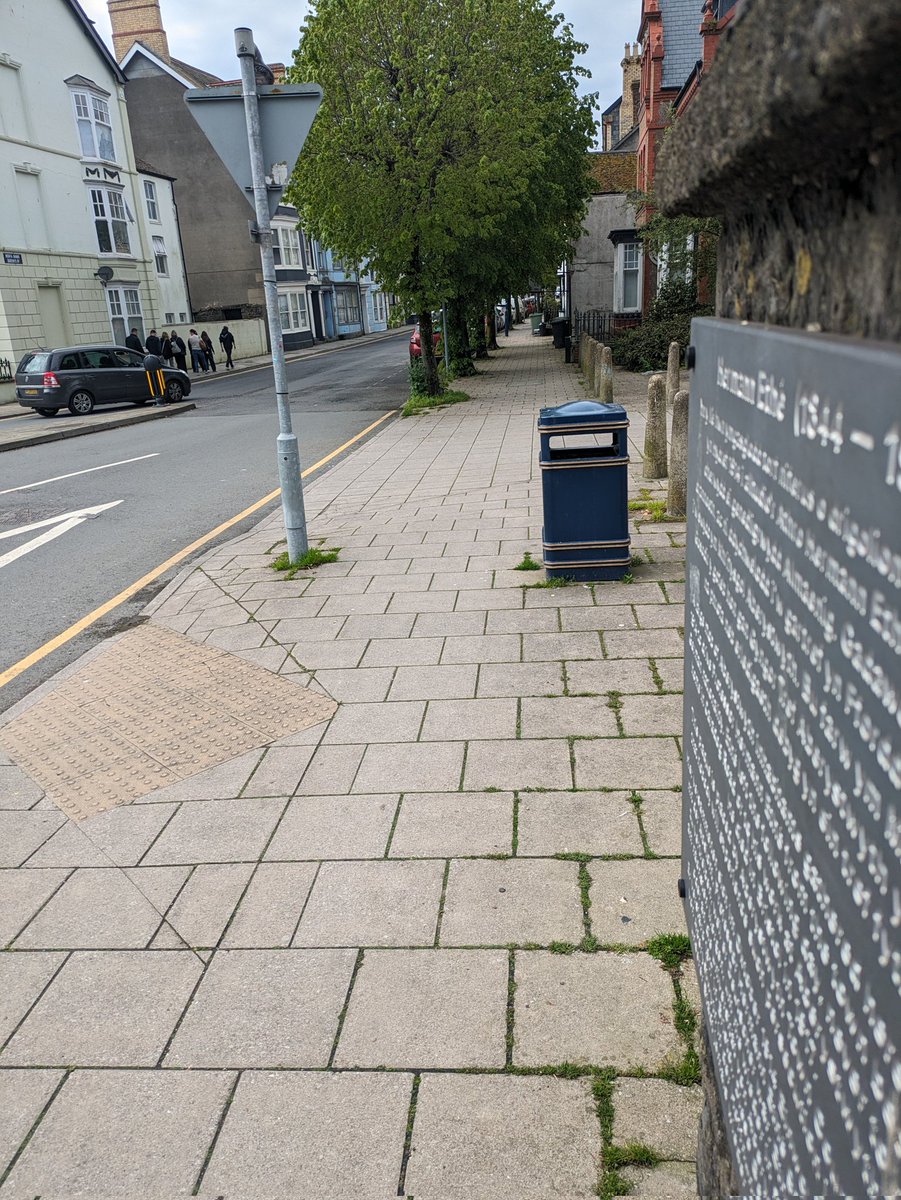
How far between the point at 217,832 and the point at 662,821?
1.85 metres

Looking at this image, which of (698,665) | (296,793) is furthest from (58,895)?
(698,665)

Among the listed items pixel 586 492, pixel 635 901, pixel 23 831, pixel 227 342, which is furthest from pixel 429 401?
pixel 227 342

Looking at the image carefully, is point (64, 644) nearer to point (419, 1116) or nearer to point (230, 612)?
point (230, 612)

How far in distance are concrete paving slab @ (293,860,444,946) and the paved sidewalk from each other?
1 cm

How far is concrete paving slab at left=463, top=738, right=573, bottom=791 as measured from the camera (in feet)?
13.4

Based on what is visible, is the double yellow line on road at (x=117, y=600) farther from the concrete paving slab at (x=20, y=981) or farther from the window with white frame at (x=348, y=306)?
the window with white frame at (x=348, y=306)

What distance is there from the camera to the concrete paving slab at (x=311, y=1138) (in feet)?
7.66

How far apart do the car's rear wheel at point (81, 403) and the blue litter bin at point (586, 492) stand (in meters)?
21.0

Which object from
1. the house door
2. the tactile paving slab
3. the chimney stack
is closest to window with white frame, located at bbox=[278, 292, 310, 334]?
the chimney stack

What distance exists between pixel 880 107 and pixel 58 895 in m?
3.75

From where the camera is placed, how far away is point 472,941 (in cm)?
313

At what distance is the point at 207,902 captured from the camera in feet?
11.5

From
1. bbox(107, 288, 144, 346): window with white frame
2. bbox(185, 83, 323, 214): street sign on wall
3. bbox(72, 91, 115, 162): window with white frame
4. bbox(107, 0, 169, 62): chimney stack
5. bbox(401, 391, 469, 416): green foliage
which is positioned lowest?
bbox(401, 391, 469, 416): green foliage

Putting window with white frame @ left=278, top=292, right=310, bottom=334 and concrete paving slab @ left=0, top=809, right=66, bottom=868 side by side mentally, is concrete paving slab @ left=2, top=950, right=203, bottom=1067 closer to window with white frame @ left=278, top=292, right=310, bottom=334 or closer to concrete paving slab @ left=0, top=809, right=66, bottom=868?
concrete paving slab @ left=0, top=809, right=66, bottom=868
